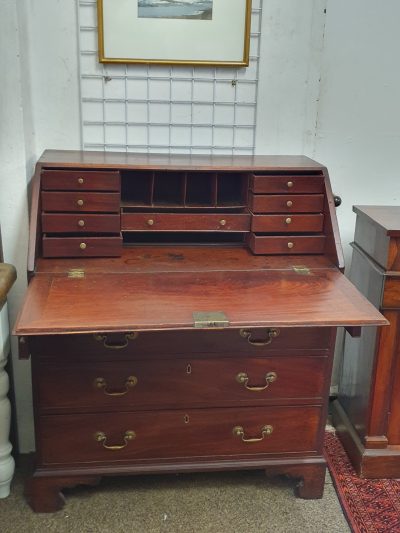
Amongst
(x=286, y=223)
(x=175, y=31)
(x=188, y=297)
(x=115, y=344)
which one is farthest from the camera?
(x=175, y=31)

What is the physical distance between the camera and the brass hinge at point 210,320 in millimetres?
1420

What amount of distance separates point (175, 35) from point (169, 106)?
247 mm

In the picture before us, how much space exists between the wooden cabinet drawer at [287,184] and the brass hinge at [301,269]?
0.26 meters

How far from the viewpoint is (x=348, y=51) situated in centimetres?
212

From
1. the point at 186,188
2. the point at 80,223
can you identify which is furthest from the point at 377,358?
the point at 80,223

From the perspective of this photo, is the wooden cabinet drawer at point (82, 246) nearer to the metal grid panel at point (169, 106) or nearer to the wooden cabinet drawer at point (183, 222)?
the wooden cabinet drawer at point (183, 222)

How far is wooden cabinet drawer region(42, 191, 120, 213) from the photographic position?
181 centimetres

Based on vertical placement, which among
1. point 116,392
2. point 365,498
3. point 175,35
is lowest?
Result: point 365,498

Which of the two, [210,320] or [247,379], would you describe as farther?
[247,379]

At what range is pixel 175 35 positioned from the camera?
2027mm

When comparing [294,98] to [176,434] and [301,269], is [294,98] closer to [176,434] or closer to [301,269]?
[301,269]

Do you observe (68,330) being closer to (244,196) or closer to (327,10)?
(244,196)

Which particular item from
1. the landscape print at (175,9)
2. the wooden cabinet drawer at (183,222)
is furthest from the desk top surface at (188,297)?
the landscape print at (175,9)

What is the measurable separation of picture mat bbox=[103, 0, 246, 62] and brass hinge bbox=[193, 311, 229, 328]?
3.48 feet
